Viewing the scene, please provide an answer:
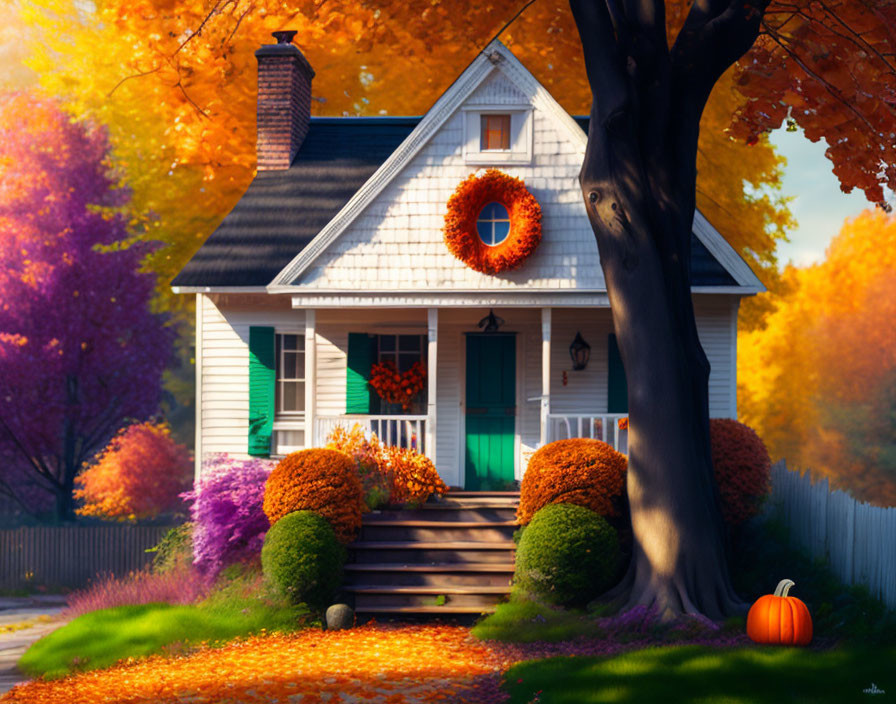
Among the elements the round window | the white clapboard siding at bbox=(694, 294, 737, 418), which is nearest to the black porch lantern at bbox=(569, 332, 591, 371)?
the white clapboard siding at bbox=(694, 294, 737, 418)

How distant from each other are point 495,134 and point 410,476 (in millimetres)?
5233

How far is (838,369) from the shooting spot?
28281mm

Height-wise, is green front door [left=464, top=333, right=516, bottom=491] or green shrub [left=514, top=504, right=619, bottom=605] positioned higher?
green front door [left=464, top=333, right=516, bottom=491]

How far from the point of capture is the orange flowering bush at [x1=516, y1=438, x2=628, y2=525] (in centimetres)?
1098

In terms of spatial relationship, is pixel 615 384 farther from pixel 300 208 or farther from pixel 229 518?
pixel 229 518

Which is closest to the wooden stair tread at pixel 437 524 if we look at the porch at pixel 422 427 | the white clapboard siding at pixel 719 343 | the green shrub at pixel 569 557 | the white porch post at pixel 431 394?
the white porch post at pixel 431 394

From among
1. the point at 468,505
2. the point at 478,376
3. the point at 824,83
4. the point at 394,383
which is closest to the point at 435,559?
the point at 468,505

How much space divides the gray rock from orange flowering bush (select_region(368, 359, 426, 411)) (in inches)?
178

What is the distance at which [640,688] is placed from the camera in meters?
7.52

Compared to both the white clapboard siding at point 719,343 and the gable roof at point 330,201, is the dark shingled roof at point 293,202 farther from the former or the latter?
the white clapboard siding at point 719,343

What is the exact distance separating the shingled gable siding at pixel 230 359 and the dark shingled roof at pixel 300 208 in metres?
0.68

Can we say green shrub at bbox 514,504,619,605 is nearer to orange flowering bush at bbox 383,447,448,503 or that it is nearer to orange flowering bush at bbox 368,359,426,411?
orange flowering bush at bbox 383,447,448,503

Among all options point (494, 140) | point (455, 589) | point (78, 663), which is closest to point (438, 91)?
point (494, 140)

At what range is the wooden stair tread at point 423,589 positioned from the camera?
11359mm
